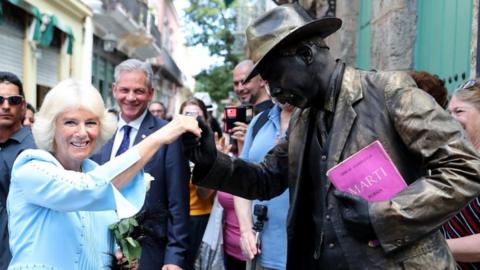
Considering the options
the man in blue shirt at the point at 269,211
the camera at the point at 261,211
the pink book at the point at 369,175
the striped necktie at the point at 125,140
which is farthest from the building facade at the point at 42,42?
the pink book at the point at 369,175

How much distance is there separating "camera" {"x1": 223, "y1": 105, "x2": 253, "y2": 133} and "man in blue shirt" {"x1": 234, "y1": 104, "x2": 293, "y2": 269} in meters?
0.64

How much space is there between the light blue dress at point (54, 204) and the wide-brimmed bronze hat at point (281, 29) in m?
0.66

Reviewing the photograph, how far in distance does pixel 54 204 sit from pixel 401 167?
134 centimetres

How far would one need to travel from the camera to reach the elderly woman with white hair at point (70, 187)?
2305mm

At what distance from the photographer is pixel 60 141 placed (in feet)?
8.29

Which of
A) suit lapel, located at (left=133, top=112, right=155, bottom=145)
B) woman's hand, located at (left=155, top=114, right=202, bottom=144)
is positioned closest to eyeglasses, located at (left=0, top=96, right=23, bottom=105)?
suit lapel, located at (left=133, top=112, right=155, bottom=145)

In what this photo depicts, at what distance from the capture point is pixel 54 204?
229 cm

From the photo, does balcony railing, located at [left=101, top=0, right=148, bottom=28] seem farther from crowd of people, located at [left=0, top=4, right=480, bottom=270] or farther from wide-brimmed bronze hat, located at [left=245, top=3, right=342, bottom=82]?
wide-brimmed bronze hat, located at [left=245, top=3, right=342, bottom=82]

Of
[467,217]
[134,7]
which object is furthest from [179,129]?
[134,7]

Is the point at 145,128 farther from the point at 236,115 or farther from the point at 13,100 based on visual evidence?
the point at 13,100

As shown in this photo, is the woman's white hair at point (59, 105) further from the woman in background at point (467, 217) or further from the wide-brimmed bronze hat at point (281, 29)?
the woman in background at point (467, 217)

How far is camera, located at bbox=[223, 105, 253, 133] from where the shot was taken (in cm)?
456

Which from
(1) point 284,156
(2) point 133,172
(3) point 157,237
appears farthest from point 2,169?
(1) point 284,156

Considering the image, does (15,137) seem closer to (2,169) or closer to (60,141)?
(2,169)
